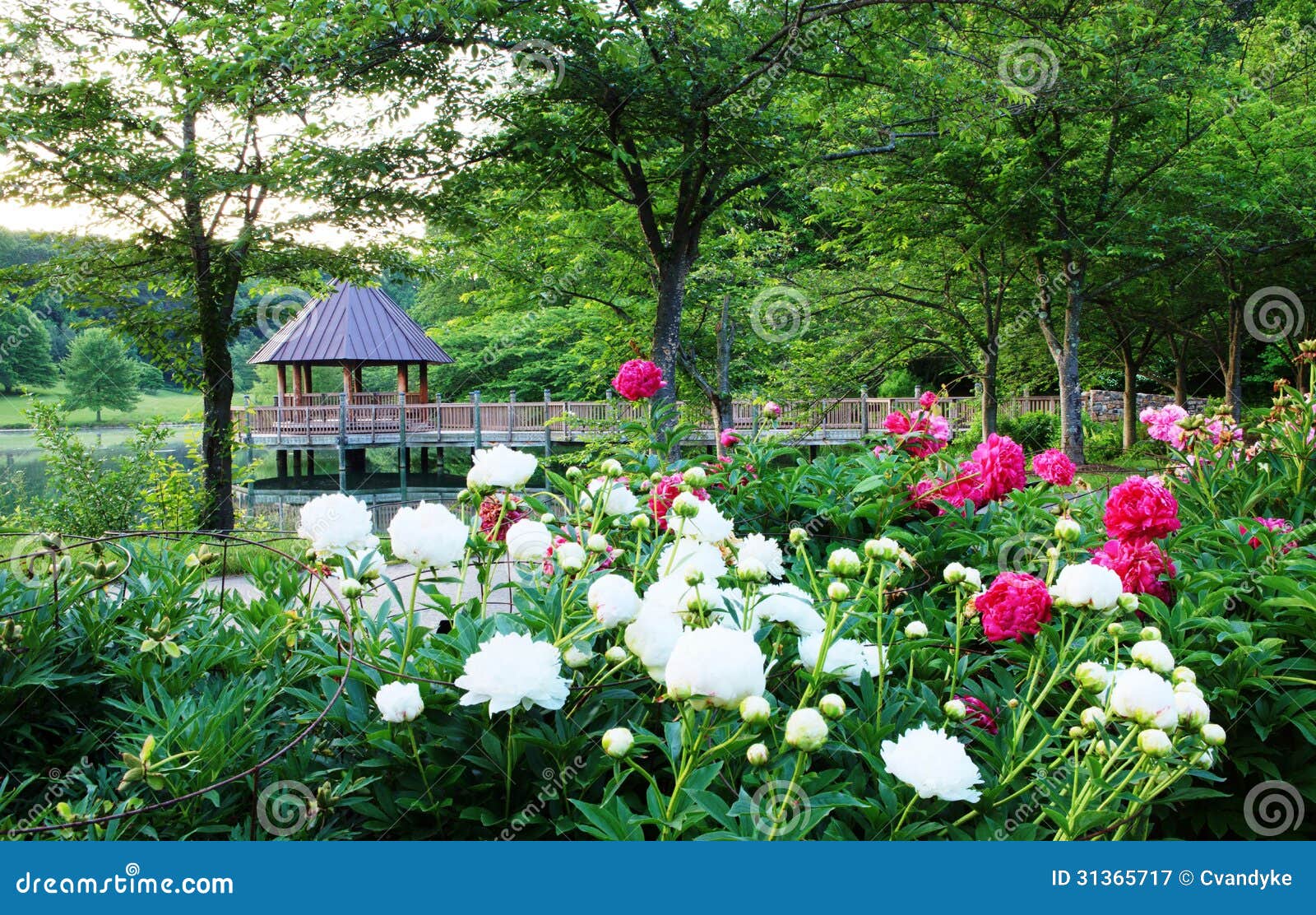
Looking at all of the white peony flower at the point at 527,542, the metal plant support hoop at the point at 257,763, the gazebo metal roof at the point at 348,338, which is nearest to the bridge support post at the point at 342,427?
the gazebo metal roof at the point at 348,338

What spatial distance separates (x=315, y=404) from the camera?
21.7 metres

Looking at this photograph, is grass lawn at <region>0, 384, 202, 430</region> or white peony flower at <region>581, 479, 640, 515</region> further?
grass lawn at <region>0, 384, 202, 430</region>

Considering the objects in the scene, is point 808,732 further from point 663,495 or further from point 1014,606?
point 663,495

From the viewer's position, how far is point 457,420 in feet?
65.9

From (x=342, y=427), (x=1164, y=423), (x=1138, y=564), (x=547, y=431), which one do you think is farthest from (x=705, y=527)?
(x=342, y=427)

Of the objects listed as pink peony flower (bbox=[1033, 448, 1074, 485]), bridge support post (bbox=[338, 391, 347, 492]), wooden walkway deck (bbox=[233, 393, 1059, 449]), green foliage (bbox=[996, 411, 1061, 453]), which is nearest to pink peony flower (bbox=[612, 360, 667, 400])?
pink peony flower (bbox=[1033, 448, 1074, 485])

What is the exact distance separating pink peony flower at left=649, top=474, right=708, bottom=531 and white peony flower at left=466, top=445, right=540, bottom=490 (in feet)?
1.92

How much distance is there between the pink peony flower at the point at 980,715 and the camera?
1332mm

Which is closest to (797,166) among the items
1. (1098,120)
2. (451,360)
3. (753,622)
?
(1098,120)

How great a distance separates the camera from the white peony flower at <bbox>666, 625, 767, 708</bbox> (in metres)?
0.85

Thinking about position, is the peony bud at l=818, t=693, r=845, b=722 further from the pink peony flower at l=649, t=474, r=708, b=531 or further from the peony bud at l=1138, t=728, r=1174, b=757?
the pink peony flower at l=649, t=474, r=708, b=531

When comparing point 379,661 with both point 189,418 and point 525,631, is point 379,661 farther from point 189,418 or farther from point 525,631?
point 189,418

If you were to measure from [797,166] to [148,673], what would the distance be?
7.62m

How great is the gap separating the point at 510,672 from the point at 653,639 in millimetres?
163
